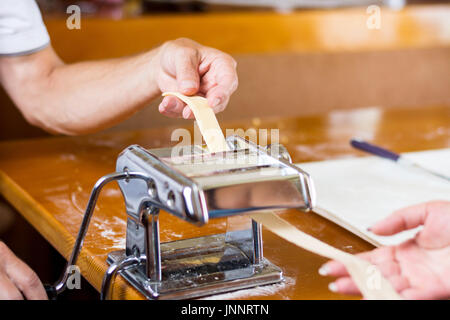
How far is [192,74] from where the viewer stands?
1042mm

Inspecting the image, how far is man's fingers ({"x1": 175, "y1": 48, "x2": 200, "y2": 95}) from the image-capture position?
3.27ft

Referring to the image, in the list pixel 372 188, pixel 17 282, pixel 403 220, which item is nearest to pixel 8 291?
pixel 17 282

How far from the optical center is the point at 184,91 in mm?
996

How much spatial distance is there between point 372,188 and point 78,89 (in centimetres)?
65

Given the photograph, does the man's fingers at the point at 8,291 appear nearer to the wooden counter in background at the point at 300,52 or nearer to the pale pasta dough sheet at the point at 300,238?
the pale pasta dough sheet at the point at 300,238

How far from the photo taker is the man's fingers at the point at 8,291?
87cm

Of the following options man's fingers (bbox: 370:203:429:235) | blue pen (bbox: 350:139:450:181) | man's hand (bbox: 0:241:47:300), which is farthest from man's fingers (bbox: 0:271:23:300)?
blue pen (bbox: 350:139:450:181)

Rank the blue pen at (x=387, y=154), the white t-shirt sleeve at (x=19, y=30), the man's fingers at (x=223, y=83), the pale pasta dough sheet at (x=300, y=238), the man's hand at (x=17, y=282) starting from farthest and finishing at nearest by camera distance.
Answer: the white t-shirt sleeve at (x=19, y=30) < the blue pen at (x=387, y=154) < the man's fingers at (x=223, y=83) < the man's hand at (x=17, y=282) < the pale pasta dough sheet at (x=300, y=238)

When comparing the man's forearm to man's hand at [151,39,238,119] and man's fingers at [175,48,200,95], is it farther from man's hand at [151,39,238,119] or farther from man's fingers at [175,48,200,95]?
man's fingers at [175,48,200,95]

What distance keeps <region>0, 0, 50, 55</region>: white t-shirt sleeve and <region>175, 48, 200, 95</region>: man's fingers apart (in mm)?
546

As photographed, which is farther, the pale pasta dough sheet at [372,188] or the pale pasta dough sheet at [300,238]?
the pale pasta dough sheet at [372,188]

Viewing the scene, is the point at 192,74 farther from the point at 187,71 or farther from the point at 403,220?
the point at 403,220

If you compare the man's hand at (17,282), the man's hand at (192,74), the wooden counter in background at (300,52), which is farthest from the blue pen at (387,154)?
the wooden counter in background at (300,52)

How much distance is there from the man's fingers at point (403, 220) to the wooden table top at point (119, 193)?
0.30ft
